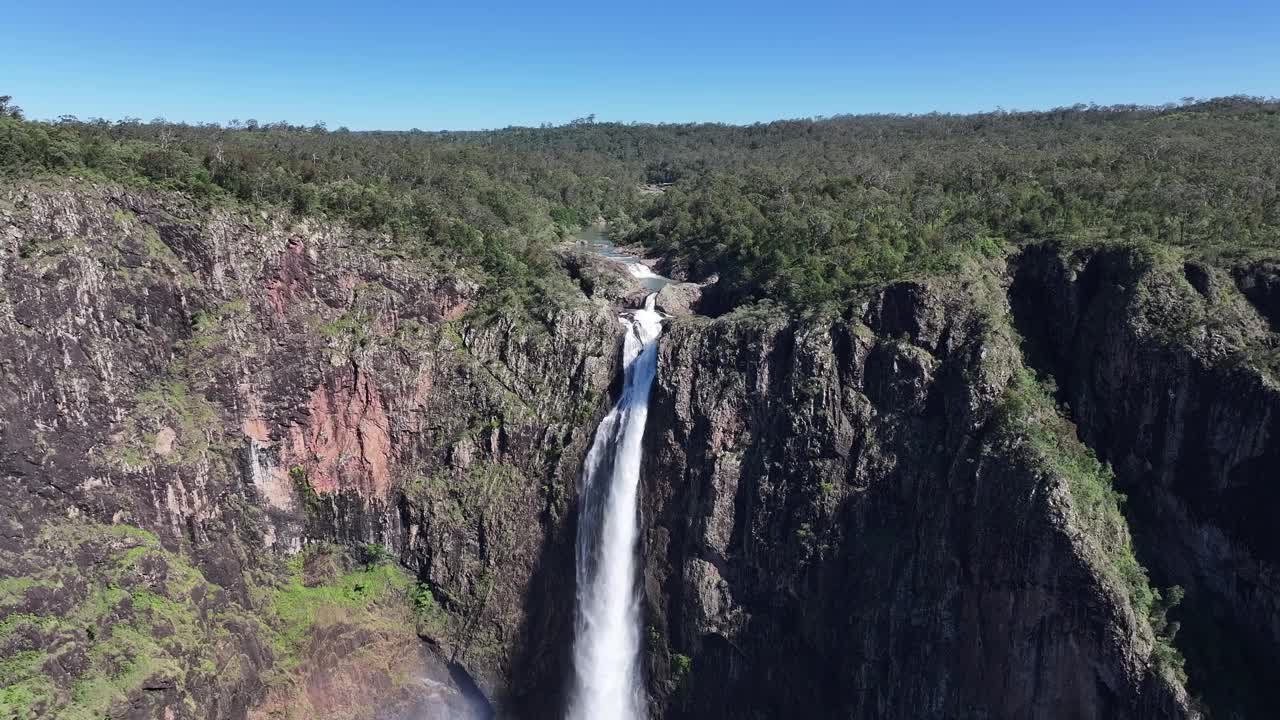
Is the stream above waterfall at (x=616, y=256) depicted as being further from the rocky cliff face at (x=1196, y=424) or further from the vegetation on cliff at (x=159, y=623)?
the rocky cliff face at (x=1196, y=424)

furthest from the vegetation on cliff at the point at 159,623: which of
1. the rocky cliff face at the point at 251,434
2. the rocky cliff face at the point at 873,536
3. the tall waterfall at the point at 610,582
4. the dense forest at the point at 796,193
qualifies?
the dense forest at the point at 796,193

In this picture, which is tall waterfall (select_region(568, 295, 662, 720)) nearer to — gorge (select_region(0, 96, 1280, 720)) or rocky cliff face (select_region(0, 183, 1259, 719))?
gorge (select_region(0, 96, 1280, 720))

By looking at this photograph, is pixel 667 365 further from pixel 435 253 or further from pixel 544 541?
pixel 435 253

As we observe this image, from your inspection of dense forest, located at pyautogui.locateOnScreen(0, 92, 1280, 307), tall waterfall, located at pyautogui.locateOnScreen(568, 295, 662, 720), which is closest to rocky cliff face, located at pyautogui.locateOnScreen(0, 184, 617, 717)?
tall waterfall, located at pyautogui.locateOnScreen(568, 295, 662, 720)

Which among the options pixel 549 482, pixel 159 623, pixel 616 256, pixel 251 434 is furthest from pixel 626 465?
pixel 616 256

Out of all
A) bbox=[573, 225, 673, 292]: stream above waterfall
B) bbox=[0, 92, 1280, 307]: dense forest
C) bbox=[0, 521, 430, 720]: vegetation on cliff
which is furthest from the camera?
bbox=[573, 225, 673, 292]: stream above waterfall

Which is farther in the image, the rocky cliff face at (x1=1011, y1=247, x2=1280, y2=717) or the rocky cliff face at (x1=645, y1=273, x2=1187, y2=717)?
the rocky cliff face at (x1=645, y1=273, x2=1187, y2=717)
